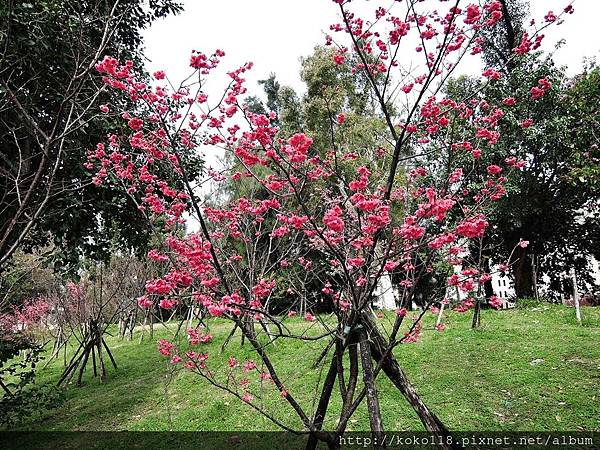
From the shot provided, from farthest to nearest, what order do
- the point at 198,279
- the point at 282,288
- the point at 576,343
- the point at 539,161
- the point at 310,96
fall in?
1. the point at 310,96
2. the point at 282,288
3. the point at 539,161
4. the point at 576,343
5. the point at 198,279

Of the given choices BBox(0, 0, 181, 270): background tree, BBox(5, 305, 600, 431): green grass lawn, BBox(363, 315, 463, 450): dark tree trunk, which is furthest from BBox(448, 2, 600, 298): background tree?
BBox(0, 0, 181, 270): background tree

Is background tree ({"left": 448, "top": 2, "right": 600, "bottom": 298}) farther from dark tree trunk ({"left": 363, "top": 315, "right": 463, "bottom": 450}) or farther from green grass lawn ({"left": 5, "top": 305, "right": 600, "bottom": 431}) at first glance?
dark tree trunk ({"left": 363, "top": 315, "right": 463, "bottom": 450})

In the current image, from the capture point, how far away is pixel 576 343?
6645 mm

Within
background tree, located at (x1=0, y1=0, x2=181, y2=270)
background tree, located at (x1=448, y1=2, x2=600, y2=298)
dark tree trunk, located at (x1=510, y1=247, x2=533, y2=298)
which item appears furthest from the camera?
dark tree trunk, located at (x1=510, y1=247, x2=533, y2=298)

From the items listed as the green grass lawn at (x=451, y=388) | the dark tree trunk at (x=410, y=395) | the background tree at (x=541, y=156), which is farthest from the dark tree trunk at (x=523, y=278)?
the dark tree trunk at (x=410, y=395)

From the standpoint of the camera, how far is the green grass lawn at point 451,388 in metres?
4.92

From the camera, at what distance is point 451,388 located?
574 cm

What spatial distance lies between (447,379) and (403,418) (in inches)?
51.5

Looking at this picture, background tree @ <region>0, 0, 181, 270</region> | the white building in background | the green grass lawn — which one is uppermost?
background tree @ <region>0, 0, 181, 270</region>

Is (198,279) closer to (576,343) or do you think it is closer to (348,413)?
(348,413)

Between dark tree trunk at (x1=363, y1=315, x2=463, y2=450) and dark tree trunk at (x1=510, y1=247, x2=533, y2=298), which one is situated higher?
dark tree trunk at (x1=510, y1=247, x2=533, y2=298)

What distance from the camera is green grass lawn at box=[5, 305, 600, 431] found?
16.2 ft

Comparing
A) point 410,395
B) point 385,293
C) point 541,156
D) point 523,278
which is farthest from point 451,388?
point 523,278

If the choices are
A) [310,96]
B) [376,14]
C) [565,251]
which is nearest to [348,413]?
[376,14]
